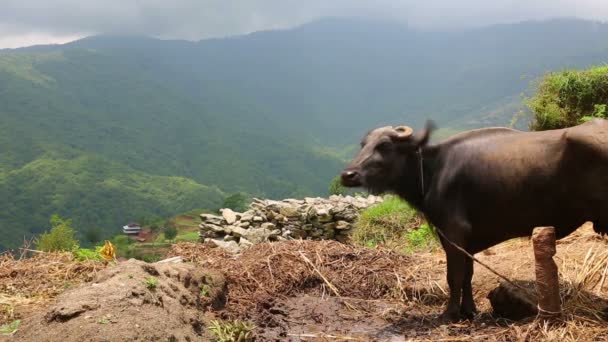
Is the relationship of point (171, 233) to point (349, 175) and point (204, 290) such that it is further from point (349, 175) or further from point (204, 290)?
point (349, 175)

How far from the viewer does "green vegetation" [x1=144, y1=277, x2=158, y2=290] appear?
5.56 m

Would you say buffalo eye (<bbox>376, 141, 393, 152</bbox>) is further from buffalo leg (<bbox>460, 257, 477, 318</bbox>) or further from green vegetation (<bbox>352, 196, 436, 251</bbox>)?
green vegetation (<bbox>352, 196, 436, 251</bbox>)

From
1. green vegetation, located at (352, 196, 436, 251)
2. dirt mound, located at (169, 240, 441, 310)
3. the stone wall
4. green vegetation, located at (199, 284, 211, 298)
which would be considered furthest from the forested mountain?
green vegetation, located at (199, 284, 211, 298)

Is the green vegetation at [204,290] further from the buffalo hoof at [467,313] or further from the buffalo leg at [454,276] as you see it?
the buffalo hoof at [467,313]

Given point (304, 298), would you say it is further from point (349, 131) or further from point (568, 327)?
point (349, 131)

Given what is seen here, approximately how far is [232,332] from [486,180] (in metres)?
3.04

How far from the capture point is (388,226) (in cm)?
1312

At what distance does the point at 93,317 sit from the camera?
188 inches

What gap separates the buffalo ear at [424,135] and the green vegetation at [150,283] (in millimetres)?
3175

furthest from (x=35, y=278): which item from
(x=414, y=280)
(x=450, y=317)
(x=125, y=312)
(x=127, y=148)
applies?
(x=127, y=148)

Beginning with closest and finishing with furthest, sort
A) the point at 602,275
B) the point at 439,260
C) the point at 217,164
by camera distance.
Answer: the point at 602,275
the point at 439,260
the point at 217,164

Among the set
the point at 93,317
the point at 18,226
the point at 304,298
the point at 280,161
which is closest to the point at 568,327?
the point at 304,298

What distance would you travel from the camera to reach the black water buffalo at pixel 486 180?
200 inches

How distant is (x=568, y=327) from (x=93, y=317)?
14.0 feet
